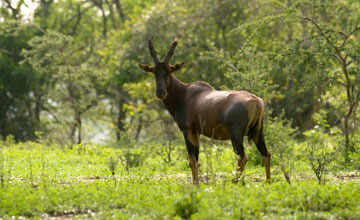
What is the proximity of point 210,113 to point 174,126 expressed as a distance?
4.04 meters

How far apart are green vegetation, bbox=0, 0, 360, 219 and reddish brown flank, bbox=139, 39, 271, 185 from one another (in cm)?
43

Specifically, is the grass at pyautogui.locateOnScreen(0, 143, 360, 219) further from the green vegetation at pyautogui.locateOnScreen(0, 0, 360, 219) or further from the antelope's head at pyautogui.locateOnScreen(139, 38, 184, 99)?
the antelope's head at pyautogui.locateOnScreen(139, 38, 184, 99)

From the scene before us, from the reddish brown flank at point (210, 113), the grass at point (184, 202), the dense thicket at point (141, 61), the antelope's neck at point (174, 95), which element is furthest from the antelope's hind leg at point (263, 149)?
the dense thicket at point (141, 61)

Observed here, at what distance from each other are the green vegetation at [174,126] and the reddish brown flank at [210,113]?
1.41 ft

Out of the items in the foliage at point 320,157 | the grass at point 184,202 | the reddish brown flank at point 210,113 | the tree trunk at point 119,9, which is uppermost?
the tree trunk at point 119,9

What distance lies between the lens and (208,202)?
8.29 metres

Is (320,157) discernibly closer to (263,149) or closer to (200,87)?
(263,149)

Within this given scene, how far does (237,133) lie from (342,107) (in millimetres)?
13673

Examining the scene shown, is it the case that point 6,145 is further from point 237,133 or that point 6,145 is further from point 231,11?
point 237,133

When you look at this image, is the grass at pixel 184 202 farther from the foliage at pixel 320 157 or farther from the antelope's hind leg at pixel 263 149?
the antelope's hind leg at pixel 263 149

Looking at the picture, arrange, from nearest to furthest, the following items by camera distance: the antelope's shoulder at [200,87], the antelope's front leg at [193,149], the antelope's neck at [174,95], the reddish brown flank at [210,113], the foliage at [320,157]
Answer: the reddish brown flank at [210,113] → the foliage at [320,157] → the antelope's front leg at [193,149] → the antelope's shoulder at [200,87] → the antelope's neck at [174,95]

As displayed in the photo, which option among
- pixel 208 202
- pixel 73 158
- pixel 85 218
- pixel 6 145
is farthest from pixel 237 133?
pixel 6 145

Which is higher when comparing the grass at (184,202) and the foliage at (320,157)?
the foliage at (320,157)

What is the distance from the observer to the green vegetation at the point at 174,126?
8602 millimetres
